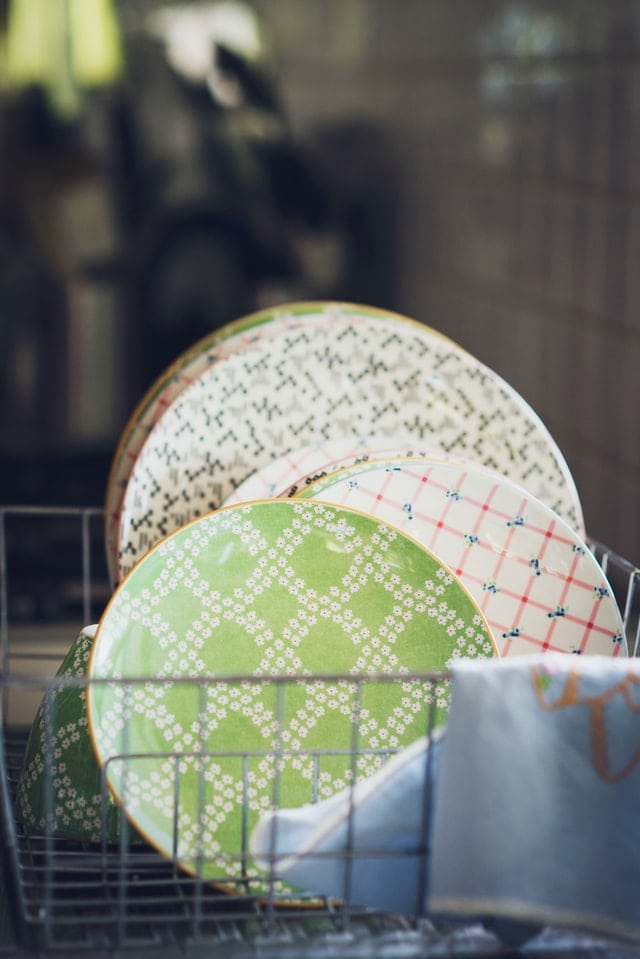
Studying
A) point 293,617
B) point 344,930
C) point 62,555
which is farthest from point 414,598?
point 62,555

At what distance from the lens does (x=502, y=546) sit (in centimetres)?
64

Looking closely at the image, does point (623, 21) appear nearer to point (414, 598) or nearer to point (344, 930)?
point (414, 598)

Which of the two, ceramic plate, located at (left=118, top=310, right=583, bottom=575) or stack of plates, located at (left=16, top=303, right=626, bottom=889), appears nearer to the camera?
stack of plates, located at (left=16, top=303, right=626, bottom=889)

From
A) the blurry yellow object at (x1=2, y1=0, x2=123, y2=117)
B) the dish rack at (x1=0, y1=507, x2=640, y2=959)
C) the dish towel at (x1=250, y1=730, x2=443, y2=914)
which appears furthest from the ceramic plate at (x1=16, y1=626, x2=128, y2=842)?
the blurry yellow object at (x1=2, y1=0, x2=123, y2=117)

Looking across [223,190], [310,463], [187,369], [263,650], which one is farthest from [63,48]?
[263,650]

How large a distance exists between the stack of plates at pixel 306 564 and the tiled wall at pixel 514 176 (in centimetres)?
68

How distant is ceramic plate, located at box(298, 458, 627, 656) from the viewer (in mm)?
619

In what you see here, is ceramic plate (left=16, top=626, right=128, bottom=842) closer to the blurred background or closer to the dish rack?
the dish rack

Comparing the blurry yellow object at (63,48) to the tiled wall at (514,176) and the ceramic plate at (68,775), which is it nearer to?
the tiled wall at (514,176)

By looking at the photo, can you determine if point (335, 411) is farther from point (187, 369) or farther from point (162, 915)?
point (162, 915)

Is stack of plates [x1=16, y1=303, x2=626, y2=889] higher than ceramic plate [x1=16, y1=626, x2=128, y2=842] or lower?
higher

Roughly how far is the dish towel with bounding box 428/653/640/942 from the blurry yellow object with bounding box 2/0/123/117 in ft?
5.13

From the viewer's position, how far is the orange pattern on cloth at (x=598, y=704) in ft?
1.49

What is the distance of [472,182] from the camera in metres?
Result: 1.89
